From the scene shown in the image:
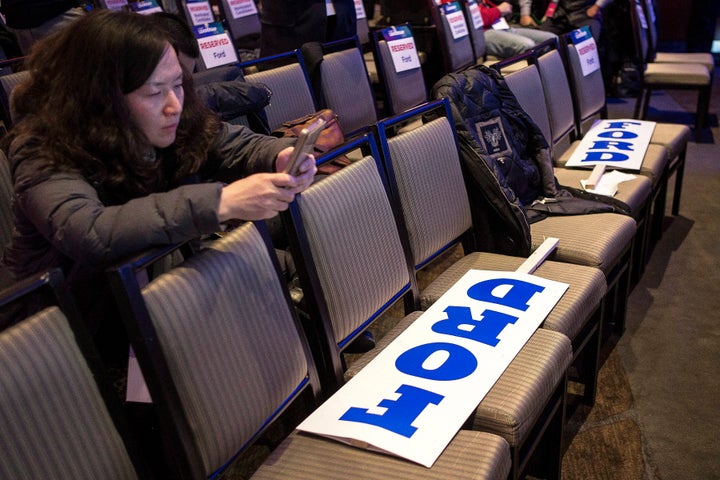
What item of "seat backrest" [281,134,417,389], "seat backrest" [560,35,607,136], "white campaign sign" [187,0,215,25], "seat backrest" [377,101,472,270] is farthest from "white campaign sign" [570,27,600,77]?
"white campaign sign" [187,0,215,25]

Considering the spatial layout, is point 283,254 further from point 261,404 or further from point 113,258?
point 113,258

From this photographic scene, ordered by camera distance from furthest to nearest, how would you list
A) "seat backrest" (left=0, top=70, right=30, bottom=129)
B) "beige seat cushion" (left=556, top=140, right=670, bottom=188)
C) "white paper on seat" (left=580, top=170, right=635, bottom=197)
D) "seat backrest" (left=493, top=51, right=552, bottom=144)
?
"beige seat cushion" (left=556, top=140, right=670, bottom=188) → "seat backrest" (left=493, top=51, right=552, bottom=144) → "white paper on seat" (left=580, top=170, right=635, bottom=197) → "seat backrest" (left=0, top=70, right=30, bottom=129)

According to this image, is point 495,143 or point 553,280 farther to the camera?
point 495,143

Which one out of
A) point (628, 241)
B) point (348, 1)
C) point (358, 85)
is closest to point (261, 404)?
point (628, 241)

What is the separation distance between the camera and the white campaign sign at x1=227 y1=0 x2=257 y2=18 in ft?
13.6

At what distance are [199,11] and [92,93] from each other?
292 cm

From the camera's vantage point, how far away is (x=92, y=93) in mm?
1102

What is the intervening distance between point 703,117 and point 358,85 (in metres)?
2.63

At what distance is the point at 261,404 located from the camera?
1174 mm

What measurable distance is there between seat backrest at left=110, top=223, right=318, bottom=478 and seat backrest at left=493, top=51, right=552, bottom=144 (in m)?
1.48

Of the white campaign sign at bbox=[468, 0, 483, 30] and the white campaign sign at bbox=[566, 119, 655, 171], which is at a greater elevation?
the white campaign sign at bbox=[468, 0, 483, 30]

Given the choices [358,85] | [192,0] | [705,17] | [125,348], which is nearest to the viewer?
[125,348]

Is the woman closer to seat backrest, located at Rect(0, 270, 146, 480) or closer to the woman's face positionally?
the woman's face

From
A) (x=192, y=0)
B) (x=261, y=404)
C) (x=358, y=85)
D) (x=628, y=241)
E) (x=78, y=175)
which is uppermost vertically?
(x=192, y=0)
